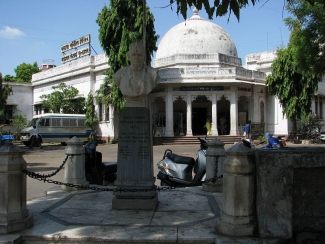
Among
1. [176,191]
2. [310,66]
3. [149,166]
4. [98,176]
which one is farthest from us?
[310,66]

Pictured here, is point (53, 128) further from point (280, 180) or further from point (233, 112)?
point (280, 180)

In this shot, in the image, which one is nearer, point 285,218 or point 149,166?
point 285,218

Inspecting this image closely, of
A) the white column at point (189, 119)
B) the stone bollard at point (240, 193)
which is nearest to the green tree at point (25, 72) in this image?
the white column at point (189, 119)

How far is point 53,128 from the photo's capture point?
24500mm

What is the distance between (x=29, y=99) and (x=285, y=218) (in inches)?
1542

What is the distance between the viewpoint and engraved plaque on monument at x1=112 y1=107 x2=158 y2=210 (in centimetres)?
554

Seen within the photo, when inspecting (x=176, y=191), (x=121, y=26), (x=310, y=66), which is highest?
(x=121, y=26)

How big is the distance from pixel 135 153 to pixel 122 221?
116 cm

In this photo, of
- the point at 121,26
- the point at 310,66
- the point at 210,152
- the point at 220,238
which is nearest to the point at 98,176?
the point at 210,152

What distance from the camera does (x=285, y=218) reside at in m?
4.14

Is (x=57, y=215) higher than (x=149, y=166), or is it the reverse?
(x=149, y=166)

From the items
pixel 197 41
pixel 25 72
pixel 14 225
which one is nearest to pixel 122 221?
pixel 14 225

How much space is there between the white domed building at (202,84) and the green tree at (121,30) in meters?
3.95

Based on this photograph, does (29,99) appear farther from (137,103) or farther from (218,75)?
(137,103)
